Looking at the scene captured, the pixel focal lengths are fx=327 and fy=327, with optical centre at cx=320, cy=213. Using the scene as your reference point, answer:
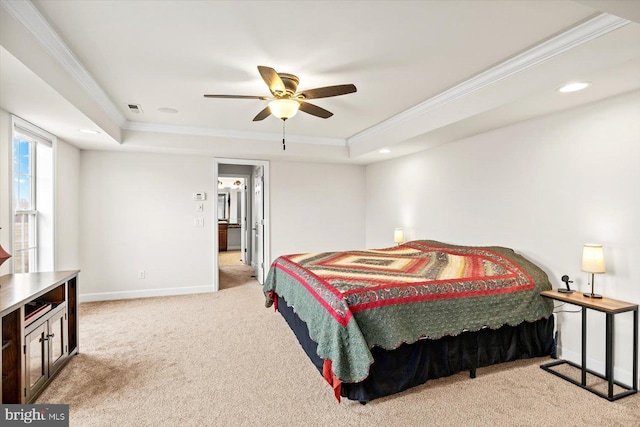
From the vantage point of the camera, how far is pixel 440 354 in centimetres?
251

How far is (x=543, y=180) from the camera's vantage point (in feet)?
10.0

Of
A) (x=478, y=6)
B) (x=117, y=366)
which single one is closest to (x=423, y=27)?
(x=478, y=6)

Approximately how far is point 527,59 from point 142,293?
5378 millimetres

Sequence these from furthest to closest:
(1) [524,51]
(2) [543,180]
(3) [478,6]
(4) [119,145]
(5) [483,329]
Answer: (4) [119,145]
(2) [543,180]
(5) [483,329]
(1) [524,51]
(3) [478,6]

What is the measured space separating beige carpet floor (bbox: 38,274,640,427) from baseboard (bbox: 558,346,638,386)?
0.16 meters

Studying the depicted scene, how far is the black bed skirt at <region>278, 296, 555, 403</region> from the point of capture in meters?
2.25

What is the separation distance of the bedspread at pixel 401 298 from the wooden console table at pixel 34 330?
1817 millimetres

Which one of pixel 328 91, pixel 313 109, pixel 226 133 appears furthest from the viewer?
pixel 226 133

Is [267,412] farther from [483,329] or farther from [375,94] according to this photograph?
[375,94]

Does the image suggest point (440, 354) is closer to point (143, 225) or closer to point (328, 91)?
point (328, 91)

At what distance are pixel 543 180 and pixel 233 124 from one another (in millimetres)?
3647

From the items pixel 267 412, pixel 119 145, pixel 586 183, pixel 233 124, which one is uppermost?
pixel 233 124

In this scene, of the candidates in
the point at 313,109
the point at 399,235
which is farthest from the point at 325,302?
the point at 399,235

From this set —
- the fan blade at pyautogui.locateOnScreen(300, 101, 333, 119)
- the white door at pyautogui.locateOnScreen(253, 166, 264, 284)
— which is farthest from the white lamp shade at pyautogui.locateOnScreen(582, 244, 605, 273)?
the white door at pyautogui.locateOnScreen(253, 166, 264, 284)
